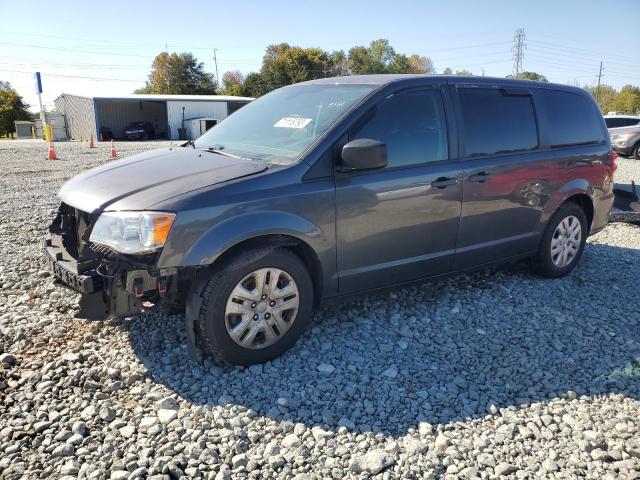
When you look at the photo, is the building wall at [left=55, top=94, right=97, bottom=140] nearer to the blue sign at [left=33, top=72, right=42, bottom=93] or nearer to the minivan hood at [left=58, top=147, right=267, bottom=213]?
the blue sign at [left=33, top=72, right=42, bottom=93]

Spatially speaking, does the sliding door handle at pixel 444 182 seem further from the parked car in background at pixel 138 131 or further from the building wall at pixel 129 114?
the building wall at pixel 129 114

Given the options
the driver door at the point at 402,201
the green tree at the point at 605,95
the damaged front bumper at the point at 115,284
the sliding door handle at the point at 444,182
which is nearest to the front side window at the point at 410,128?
the driver door at the point at 402,201

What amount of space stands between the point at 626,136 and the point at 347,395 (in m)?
20.1

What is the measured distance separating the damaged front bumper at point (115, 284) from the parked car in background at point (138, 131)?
142ft

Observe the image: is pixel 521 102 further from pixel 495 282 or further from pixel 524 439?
pixel 524 439

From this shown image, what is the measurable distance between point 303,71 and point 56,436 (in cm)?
7057

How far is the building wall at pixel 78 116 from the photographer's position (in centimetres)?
4188

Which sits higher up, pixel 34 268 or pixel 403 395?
pixel 34 268

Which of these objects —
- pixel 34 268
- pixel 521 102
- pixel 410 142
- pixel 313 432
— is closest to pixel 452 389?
pixel 313 432

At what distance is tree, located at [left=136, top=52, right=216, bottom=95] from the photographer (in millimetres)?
76750

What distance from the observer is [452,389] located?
3.24m

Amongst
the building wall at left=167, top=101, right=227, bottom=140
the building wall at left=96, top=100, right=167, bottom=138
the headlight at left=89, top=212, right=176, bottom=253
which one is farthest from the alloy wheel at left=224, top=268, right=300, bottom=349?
the building wall at left=96, top=100, right=167, bottom=138

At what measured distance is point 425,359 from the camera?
359 cm

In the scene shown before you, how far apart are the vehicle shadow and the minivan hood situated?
42.0 inches
